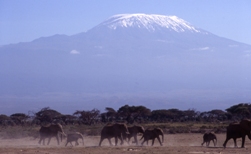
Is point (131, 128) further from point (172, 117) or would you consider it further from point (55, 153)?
point (172, 117)

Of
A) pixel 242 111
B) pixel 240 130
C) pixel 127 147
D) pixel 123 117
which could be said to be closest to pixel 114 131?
pixel 127 147

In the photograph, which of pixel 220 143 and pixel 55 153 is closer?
pixel 55 153

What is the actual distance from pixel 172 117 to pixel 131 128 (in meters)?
37.8

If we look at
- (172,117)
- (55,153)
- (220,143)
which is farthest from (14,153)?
(172,117)

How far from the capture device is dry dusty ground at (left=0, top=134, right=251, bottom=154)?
25.8 meters

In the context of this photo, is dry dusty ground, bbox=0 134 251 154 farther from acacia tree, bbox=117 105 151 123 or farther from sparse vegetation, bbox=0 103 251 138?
acacia tree, bbox=117 105 151 123

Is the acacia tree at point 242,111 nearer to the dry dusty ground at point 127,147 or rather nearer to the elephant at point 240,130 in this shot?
the dry dusty ground at point 127,147

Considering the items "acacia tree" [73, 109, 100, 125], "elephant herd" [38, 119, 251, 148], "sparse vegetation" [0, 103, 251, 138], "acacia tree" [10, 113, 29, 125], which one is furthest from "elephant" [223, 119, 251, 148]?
"acacia tree" [10, 113, 29, 125]

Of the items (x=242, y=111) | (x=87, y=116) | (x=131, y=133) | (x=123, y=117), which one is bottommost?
(x=131, y=133)

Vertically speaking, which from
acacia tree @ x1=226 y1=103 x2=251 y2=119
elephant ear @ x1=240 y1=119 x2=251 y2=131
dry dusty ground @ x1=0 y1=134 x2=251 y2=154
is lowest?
dry dusty ground @ x1=0 y1=134 x2=251 y2=154

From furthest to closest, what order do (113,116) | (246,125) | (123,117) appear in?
(123,117)
(113,116)
(246,125)

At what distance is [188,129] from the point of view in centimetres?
4653

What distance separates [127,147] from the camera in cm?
2853

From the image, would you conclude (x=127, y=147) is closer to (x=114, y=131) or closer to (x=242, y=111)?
(x=114, y=131)
